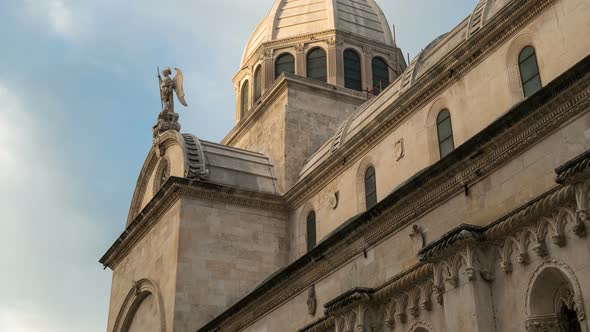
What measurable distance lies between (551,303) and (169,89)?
22735 millimetres

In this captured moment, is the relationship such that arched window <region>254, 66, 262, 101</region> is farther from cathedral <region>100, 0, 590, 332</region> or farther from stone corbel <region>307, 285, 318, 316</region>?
stone corbel <region>307, 285, 318, 316</region>

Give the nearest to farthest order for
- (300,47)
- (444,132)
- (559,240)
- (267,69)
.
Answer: (559,240)
(444,132)
(300,47)
(267,69)

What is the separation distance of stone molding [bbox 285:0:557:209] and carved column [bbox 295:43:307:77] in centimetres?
885

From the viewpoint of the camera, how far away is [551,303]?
503 inches

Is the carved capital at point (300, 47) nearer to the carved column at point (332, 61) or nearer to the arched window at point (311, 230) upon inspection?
the carved column at point (332, 61)

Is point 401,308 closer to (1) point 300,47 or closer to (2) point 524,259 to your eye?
(2) point 524,259

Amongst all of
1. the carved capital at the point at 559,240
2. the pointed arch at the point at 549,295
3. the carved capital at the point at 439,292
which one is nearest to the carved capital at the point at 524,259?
the pointed arch at the point at 549,295

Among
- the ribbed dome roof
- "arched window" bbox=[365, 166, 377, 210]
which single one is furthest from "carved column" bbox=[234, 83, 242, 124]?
"arched window" bbox=[365, 166, 377, 210]

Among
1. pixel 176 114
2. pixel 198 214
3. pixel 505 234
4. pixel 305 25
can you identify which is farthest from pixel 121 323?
pixel 505 234

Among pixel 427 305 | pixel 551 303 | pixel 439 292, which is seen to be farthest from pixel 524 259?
pixel 427 305

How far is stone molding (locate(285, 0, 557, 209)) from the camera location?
66.4 ft

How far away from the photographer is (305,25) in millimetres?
37688

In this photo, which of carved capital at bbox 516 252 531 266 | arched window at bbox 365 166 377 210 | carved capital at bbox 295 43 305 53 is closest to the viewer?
carved capital at bbox 516 252 531 266

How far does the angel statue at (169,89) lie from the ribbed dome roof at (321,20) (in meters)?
5.83
